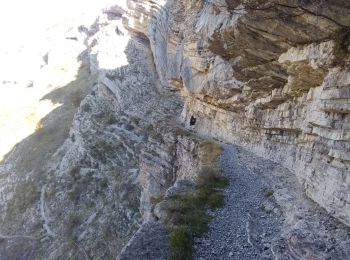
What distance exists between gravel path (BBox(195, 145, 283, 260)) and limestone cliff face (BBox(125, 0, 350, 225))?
5.02 feet

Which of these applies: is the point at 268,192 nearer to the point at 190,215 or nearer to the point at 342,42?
the point at 190,215

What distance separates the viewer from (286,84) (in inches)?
645

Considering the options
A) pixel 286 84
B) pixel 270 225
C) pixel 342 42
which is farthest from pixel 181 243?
pixel 286 84

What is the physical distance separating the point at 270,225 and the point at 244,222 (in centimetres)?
106

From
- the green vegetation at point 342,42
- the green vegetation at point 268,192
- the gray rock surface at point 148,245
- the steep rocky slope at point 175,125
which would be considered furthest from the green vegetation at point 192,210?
the green vegetation at point 342,42

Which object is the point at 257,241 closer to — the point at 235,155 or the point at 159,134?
the point at 235,155

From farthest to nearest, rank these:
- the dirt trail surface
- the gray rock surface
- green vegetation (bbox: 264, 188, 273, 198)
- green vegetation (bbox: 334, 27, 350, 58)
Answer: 1. green vegetation (bbox: 264, 188, 273, 198)
2. the gray rock surface
3. green vegetation (bbox: 334, 27, 350, 58)
4. the dirt trail surface

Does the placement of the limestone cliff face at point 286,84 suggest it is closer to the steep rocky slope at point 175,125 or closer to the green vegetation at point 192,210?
the steep rocky slope at point 175,125

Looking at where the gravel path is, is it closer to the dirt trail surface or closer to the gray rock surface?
the dirt trail surface

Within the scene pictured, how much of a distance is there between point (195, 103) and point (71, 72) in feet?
148

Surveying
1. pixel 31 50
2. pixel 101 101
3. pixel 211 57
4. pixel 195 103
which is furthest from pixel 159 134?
pixel 31 50

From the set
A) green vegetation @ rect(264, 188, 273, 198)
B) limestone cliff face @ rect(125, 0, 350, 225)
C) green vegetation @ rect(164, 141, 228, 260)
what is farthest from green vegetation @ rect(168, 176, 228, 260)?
limestone cliff face @ rect(125, 0, 350, 225)

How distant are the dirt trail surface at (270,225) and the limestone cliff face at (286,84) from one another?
1.76ft

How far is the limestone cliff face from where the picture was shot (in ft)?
37.4
